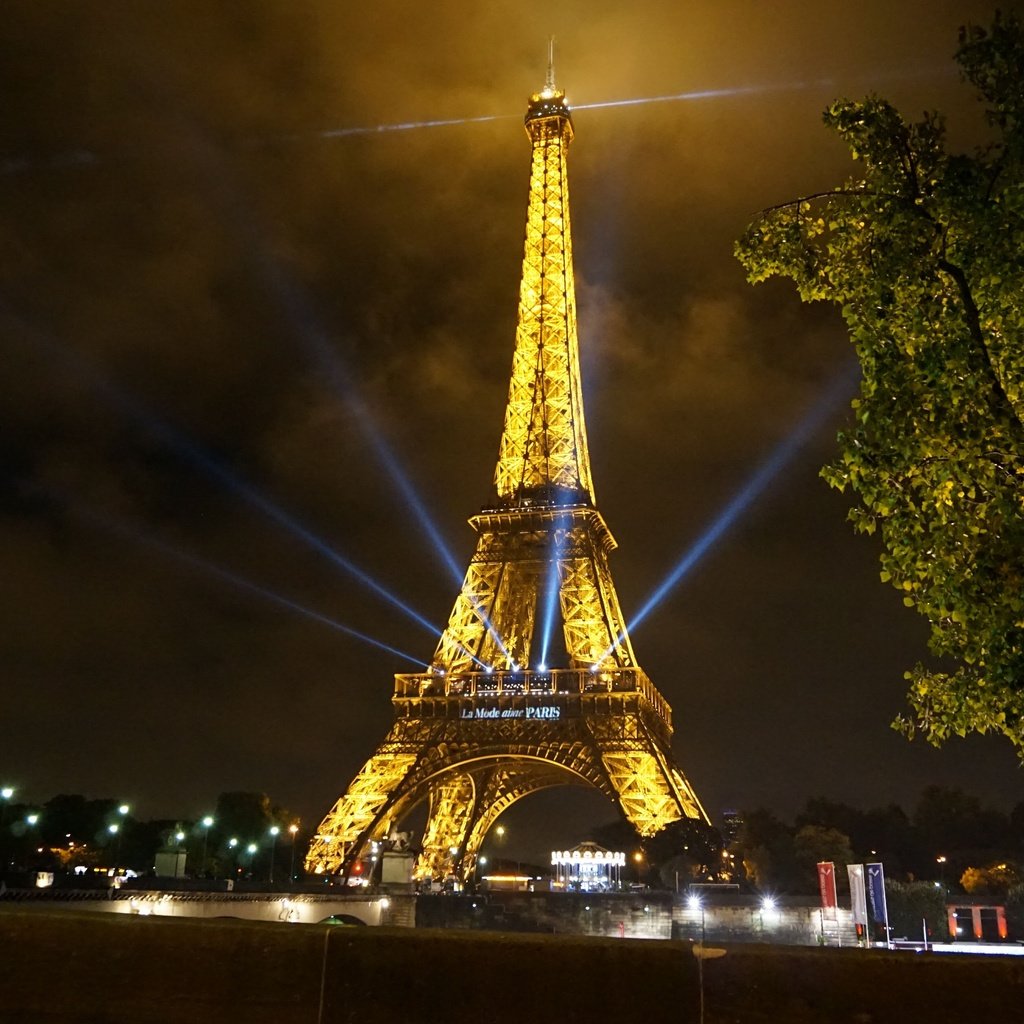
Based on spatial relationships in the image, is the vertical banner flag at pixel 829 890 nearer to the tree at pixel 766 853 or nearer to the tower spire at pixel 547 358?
the tree at pixel 766 853

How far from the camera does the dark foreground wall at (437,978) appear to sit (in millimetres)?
5078

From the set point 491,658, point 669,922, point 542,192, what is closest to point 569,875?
point 491,658

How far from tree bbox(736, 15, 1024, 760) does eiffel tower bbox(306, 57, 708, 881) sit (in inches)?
1503

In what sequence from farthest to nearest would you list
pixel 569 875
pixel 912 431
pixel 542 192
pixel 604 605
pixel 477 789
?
pixel 569 875 < pixel 542 192 < pixel 477 789 < pixel 604 605 < pixel 912 431

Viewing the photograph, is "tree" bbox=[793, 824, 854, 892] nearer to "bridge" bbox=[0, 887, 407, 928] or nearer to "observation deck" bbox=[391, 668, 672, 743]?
"observation deck" bbox=[391, 668, 672, 743]

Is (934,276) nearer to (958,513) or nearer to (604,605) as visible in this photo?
(958,513)

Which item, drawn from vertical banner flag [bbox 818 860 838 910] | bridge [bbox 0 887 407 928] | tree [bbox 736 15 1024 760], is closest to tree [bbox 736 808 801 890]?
vertical banner flag [bbox 818 860 838 910]

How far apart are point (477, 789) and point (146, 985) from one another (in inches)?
2291

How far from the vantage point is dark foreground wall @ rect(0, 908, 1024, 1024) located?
16.7 feet

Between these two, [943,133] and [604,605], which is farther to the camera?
[604,605]

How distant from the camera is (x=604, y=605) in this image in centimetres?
5275

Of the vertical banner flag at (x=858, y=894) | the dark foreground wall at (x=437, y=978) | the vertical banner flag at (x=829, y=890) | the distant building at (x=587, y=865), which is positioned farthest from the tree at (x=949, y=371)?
the distant building at (x=587, y=865)

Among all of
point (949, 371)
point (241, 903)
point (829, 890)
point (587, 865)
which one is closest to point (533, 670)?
point (829, 890)

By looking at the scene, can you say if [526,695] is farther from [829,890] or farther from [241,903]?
[241,903]
